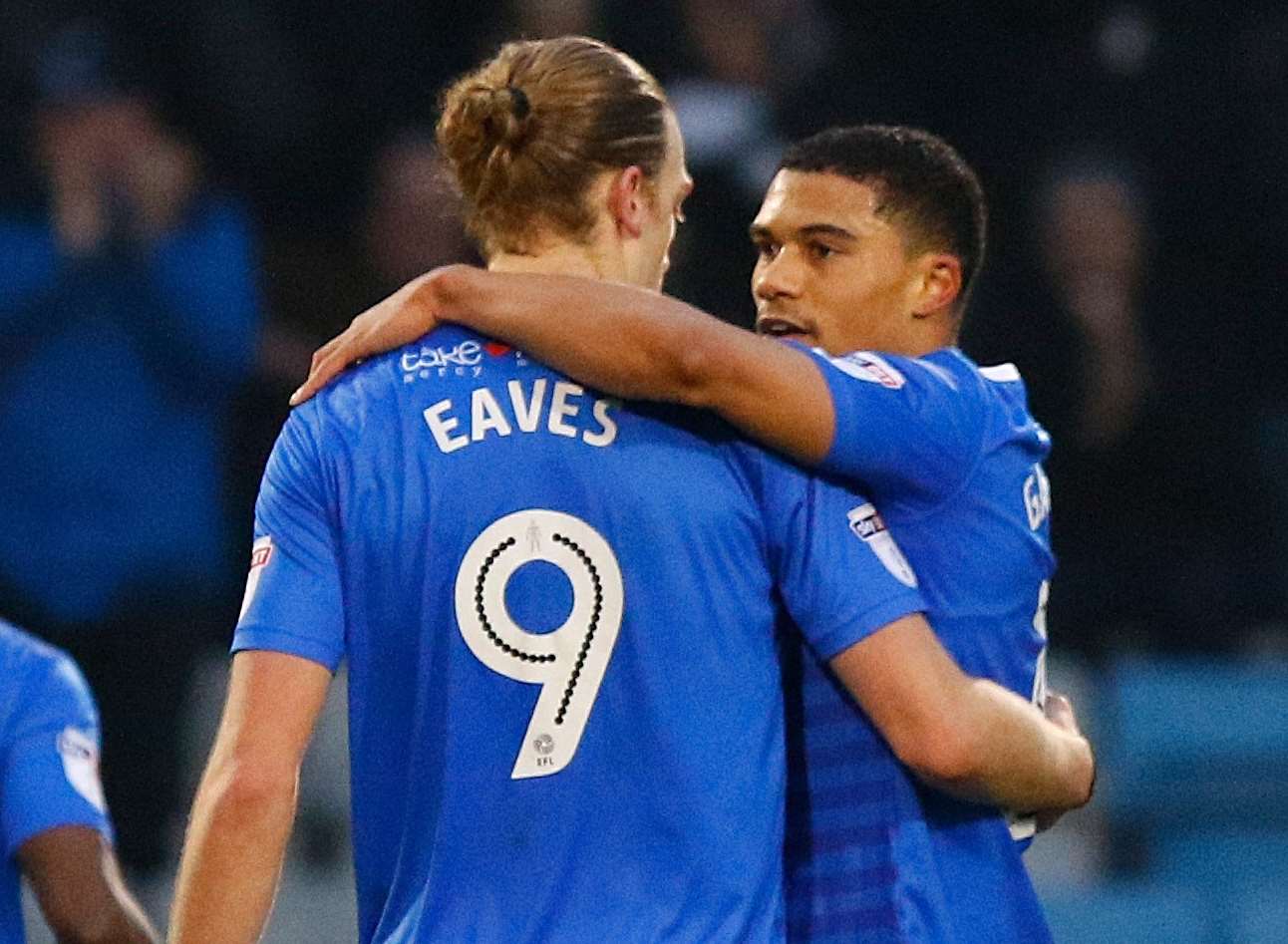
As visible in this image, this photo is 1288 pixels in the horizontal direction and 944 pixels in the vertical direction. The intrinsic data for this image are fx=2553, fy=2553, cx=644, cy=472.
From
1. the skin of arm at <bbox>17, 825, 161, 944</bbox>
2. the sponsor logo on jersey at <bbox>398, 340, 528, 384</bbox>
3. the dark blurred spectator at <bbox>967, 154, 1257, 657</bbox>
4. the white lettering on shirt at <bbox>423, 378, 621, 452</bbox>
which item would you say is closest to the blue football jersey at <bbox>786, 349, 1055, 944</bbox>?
the white lettering on shirt at <bbox>423, 378, 621, 452</bbox>

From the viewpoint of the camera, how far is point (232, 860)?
274cm

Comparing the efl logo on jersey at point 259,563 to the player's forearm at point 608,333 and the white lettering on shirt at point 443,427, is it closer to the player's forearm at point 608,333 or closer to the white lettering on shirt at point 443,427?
the white lettering on shirt at point 443,427

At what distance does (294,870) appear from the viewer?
21.9ft

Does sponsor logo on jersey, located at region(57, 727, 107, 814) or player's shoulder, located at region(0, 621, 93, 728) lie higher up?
player's shoulder, located at region(0, 621, 93, 728)

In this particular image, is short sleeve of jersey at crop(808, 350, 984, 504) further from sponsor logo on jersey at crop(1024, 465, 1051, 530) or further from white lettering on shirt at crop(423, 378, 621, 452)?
white lettering on shirt at crop(423, 378, 621, 452)

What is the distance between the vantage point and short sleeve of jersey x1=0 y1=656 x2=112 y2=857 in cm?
374

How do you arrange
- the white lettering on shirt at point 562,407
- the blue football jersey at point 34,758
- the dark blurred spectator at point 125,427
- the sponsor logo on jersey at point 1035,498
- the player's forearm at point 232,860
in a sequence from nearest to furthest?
the player's forearm at point 232,860
the white lettering on shirt at point 562,407
the sponsor logo on jersey at point 1035,498
the blue football jersey at point 34,758
the dark blurred spectator at point 125,427

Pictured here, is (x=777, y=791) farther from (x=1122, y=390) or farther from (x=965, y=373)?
(x=1122, y=390)

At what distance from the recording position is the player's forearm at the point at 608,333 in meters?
2.81

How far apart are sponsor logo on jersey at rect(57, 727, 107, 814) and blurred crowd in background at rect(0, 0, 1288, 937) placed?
8.74 ft

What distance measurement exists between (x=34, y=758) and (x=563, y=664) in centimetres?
128

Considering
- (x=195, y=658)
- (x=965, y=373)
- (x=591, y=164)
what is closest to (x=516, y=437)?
(x=591, y=164)

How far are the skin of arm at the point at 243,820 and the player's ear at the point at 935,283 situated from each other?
106 centimetres

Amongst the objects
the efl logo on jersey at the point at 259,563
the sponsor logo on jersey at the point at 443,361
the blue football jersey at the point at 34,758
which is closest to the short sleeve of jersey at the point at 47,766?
the blue football jersey at the point at 34,758
